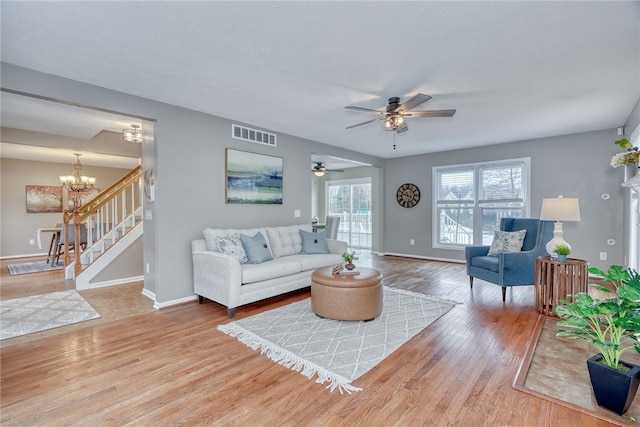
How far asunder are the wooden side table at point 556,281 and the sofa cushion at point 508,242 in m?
0.65

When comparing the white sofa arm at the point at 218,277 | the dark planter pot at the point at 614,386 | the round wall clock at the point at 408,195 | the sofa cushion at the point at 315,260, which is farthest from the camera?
the round wall clock at the point at 408,195

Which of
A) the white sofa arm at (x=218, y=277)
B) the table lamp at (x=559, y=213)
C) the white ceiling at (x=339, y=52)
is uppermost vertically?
the white ceiling at (x=339, y=52)

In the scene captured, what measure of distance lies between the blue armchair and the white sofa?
2006 millimetres

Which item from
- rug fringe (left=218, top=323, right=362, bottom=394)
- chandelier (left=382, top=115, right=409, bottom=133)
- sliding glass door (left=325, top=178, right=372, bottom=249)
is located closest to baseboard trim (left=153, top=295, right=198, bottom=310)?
rug fringe (left=218, top=323, right=362, bottom=394)

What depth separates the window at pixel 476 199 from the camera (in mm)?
5797

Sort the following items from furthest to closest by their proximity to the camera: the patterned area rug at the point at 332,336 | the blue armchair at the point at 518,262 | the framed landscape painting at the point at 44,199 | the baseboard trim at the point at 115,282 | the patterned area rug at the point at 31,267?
1. the framed landscape painting at the point at 44,199
2. the patterned area rug at the point at 31,267
3. the baseboard trim at the point at 115,282
4. the blue armchair at the point at 518,262
5. the patterned area rug at the point at 332,336

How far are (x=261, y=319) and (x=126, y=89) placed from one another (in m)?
2.90

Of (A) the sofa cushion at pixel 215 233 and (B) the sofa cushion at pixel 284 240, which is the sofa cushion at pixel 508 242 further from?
(A) the sofa cushion at pixel 215 233

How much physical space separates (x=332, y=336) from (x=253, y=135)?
3220mm

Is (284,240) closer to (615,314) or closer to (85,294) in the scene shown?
(85,294)

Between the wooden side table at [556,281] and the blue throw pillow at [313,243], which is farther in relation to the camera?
the blue throw pillow at [313,243]

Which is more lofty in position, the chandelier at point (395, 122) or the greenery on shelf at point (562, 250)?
the chandelier at point (395, 122)

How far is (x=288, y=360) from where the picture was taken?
7.73 ft

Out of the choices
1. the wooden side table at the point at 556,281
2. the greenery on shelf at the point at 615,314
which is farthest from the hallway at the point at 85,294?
the wooden side table at the point at 556,281
